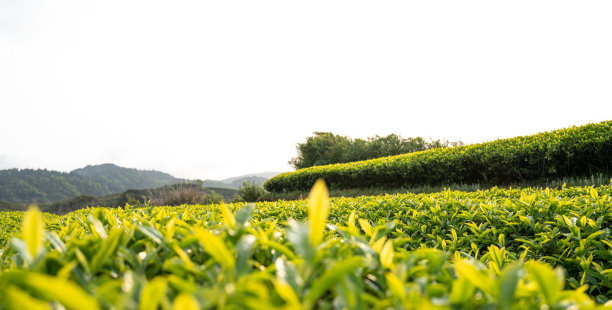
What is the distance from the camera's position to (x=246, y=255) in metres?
0.87

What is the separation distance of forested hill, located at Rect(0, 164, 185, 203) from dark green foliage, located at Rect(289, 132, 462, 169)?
20.1 m

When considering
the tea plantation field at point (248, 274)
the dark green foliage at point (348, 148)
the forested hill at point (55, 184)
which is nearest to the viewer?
the tea plantation field at point (248, 274)

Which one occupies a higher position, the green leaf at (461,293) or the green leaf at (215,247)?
the green leaf at (215,247)

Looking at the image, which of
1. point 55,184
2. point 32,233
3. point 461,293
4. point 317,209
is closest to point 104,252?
point 32,233

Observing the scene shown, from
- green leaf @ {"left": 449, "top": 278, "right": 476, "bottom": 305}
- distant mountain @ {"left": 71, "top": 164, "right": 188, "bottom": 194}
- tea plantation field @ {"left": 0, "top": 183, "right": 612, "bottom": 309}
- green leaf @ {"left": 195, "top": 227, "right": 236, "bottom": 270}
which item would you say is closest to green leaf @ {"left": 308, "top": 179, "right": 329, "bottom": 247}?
tea plantation field @ {"left": 0, "top": 183, "right": 612, "bottom": 309}

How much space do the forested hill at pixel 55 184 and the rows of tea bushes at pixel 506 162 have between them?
111ft

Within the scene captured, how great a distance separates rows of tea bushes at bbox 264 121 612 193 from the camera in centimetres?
839

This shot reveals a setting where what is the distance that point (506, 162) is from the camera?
9.59 meters

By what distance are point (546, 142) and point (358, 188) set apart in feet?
23.7

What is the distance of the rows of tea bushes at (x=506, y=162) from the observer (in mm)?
8391

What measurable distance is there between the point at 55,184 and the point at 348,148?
46.7 metres

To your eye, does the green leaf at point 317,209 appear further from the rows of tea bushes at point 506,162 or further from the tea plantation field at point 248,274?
the rows of tea bushes at point 506,162

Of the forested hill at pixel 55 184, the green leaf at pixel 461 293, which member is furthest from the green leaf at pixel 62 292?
the forested hill at pixel 55 184

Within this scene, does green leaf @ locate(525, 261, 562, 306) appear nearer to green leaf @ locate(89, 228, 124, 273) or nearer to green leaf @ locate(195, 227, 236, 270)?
green leaf @ locate(195, 227, 236, 270)
